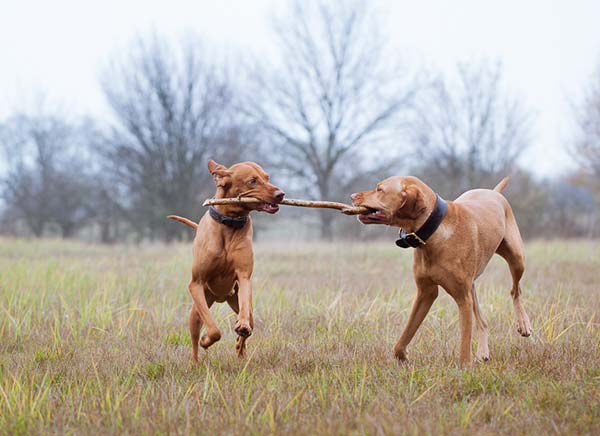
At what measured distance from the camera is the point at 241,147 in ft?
76.2

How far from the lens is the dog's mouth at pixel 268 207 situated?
13.5ft

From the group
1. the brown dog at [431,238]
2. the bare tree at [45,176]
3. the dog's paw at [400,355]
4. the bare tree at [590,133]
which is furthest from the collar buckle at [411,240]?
the bare tree at [45,176]

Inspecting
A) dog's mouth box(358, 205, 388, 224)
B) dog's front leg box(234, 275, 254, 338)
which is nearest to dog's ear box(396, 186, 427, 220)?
dog's mouth box(358, 205, 388, 224)

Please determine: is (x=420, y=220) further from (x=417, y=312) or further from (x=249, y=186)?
(x=249, y=186)

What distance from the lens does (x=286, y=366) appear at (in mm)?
4336

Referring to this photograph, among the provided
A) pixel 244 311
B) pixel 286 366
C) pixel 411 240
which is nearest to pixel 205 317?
pixel 244 311

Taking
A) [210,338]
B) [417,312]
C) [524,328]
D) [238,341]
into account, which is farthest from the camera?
[524,328]

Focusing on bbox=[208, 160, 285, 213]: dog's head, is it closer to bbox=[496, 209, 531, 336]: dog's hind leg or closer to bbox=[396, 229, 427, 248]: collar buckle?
bbox=[396, 229, 427, 248]: collar buckle

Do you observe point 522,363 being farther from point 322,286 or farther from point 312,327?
point 322,286

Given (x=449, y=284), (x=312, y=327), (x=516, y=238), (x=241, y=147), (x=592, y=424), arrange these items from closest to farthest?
(x=592, y=424) → (x=449, y=284) → (x=516, y=238) → (x=312, y=327) → (x=241, y=147)

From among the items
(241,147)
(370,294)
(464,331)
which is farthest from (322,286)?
(241,147)

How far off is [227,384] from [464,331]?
1.63m

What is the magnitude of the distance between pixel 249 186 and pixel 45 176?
32.8m

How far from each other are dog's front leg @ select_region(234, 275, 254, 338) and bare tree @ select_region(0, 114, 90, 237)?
102 ft
